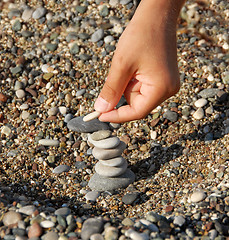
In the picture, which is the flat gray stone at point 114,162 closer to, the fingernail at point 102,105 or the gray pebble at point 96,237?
the fingernail at point 102,105

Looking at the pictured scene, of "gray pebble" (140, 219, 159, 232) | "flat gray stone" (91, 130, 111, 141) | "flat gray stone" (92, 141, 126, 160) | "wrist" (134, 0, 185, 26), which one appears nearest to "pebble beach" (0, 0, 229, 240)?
"gray pebble" (140, 219, 159, 232)

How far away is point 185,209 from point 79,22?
2297 mm

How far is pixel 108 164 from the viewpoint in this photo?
2.79 m

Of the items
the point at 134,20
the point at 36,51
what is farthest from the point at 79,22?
the point at 134,20

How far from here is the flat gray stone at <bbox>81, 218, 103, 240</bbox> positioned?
2092 mm

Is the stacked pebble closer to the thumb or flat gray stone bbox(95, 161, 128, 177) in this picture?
flat gray stone bbox(95, 161, 128, 177)

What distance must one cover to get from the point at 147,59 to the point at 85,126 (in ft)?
3.35

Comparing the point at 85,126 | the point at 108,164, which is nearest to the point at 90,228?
the point at 108,164

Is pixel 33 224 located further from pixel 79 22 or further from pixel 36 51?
pixel 79 22

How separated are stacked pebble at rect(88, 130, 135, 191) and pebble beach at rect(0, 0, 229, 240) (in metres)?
0.07

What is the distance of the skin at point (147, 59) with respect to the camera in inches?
91.5

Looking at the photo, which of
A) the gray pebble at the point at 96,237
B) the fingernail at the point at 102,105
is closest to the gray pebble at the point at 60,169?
the fingernail at the point at 102,105

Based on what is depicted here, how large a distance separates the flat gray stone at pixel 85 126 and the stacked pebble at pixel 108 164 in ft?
1.29

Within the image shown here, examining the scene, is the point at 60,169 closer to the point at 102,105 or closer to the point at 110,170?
the point at 110,170
